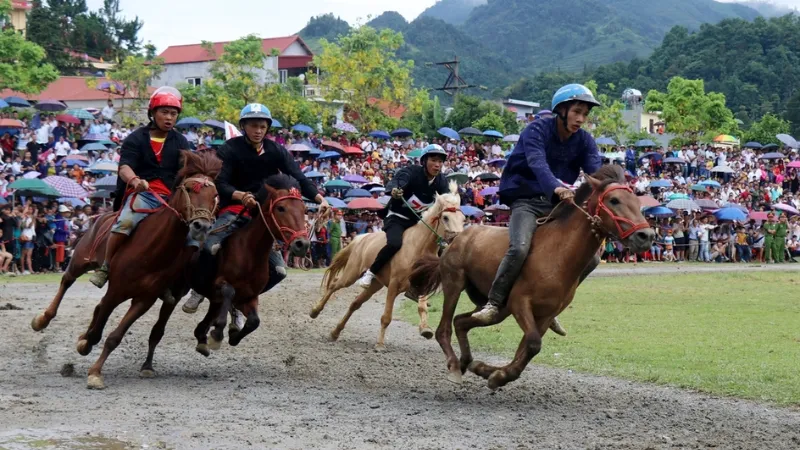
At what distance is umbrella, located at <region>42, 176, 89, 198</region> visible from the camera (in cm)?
2600

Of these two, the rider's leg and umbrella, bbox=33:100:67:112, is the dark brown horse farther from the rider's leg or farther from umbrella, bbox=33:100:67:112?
umbrella, bbox=33:100:67:112

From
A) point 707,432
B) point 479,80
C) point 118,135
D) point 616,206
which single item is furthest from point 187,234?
point 479,80

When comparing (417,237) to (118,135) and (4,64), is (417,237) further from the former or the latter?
(4,64)

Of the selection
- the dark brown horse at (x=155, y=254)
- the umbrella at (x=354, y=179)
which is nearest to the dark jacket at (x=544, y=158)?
the dark brown horse at (x=155, y=254)

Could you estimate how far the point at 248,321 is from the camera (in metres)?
10.8

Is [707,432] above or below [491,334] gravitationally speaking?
above

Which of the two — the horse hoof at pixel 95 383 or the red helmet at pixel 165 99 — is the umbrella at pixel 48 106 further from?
the horse hoof at pixel 95 383

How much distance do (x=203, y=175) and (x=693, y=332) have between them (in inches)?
352

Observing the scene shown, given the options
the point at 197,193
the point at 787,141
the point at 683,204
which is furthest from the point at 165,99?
the point at 787,141

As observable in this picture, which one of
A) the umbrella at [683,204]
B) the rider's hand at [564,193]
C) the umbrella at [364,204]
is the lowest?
the umbrella at [683,204]

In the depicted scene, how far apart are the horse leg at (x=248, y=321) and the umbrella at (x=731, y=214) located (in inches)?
1200

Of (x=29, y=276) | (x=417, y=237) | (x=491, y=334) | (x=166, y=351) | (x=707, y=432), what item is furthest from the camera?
(x=29, y=276)

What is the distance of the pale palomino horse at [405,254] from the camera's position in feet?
45.8

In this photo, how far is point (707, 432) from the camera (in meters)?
8.12
